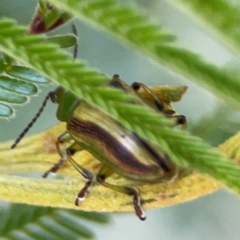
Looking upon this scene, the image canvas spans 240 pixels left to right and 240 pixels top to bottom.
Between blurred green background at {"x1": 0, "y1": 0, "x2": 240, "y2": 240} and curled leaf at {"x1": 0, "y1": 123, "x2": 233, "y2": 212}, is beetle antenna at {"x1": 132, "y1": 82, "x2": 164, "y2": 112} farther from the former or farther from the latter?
blurred green background at {"x1": 0, "y1": 0, "x2": 240, "y2": 240}

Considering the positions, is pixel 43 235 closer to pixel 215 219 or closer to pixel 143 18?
pixel 215 219

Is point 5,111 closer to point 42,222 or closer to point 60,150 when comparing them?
point 60,150

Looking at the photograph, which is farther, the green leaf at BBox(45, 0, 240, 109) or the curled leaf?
the curled leaf

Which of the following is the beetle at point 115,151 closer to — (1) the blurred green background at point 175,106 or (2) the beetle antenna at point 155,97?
(2) the beetle antenna at point 155,97

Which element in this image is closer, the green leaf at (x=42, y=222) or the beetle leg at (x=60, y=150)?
the beetle leg at (x=60, y=150)

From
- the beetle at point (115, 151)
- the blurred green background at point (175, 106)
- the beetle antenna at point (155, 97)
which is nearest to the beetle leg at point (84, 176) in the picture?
the beetle at point (115, 151)

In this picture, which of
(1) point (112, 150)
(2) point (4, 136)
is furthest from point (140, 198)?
(2) point (4, 136)

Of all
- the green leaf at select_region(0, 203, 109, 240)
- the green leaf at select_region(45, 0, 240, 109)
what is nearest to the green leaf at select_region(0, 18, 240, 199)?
the green leaf at select_region(45, 0, 240, 109)
